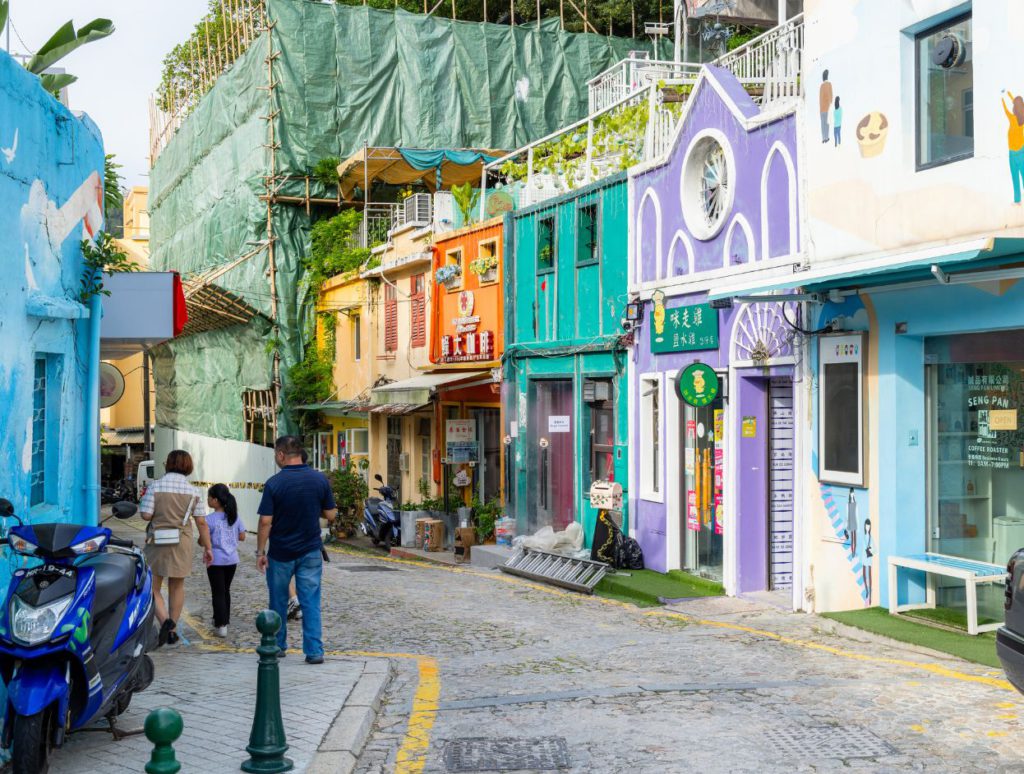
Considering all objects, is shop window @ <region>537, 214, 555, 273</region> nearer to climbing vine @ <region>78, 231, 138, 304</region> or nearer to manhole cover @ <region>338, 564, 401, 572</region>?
manhole cover @ <region>338, 564, 401, 572</region>

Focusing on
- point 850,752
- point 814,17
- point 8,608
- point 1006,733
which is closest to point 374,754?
point 8,608

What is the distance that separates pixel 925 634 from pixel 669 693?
3007 mm

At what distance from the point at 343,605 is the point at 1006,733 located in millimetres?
8419

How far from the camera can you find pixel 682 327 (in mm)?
15219

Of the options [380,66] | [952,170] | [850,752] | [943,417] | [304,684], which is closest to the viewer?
[850,752]

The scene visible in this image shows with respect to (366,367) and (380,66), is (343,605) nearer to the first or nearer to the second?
(366,367)

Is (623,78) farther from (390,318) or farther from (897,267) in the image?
(897,267)

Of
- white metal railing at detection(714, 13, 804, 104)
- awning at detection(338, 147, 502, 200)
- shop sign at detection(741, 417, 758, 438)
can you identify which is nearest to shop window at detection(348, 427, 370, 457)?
awning at detection(338, 147, 502, 200)

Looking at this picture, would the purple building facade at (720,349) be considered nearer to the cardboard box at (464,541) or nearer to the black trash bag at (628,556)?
the black trash bag at (628,556)

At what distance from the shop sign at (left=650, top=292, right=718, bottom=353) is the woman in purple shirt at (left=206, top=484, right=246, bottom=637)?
6.18 m

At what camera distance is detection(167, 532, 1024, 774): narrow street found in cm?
691

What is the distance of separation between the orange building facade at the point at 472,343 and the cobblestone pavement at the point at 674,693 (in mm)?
9432

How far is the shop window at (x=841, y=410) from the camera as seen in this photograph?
456 inches

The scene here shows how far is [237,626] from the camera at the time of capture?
12.2 m
